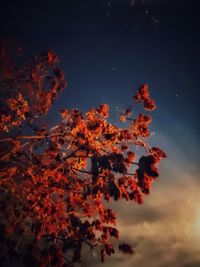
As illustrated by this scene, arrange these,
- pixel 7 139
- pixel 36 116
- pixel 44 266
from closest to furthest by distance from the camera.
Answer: pixel 7 139, pixel 44 266, pixel 36 116

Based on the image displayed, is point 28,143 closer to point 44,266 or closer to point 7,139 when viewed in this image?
point 7,139

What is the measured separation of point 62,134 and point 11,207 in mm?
3873

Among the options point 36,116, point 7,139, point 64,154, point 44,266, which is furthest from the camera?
point 36,116

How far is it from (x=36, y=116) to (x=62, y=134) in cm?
189

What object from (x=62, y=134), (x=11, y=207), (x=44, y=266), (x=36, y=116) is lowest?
(x=44, y=266)

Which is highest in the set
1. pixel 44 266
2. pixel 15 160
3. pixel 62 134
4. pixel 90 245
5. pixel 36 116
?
pixel 36 116

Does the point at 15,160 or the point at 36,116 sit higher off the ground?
the point at 36,116

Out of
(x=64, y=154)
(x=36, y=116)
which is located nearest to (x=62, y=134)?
(x=64, y=154)

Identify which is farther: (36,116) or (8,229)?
(36,116)

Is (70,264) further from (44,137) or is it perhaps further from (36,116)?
(36,116)

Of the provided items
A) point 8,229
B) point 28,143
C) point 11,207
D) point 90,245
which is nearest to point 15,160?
point 28,143

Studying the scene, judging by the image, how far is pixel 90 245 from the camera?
44.1ft

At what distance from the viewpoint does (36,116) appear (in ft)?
48.2

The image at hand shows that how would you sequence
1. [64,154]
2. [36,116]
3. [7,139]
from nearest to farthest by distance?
1. [7,139]
2. [64,154]
3. [36,116]
